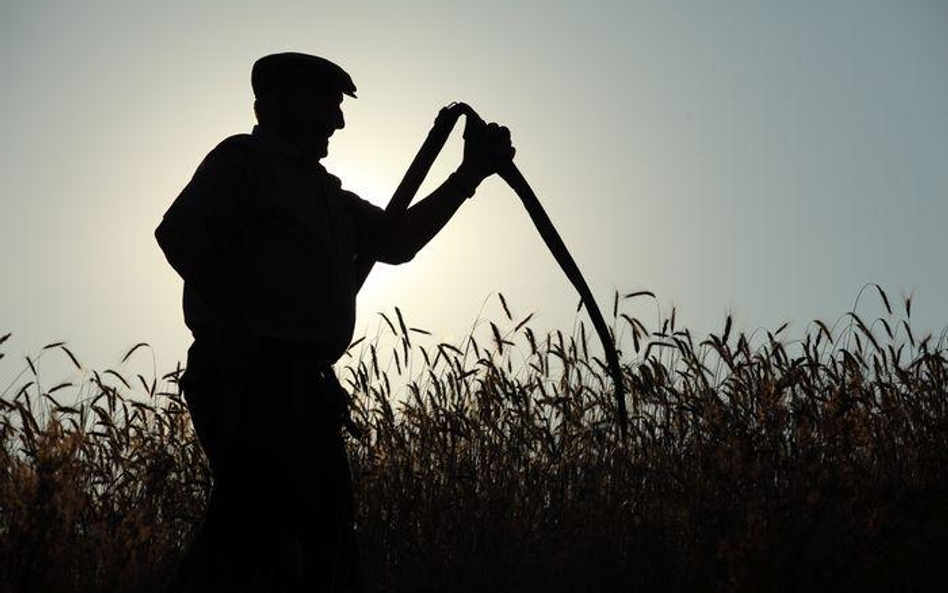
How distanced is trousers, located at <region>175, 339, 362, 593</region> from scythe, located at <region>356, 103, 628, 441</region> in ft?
2.31

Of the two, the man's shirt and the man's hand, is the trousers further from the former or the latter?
the man's hand

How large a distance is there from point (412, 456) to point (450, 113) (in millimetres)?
2283

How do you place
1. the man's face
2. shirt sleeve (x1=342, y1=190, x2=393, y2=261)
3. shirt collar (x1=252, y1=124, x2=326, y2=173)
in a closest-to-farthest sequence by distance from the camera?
shirt collar (x1=252, y1=124, x2=326, y2=173) → the man's face → shirt sleeve (x1=342, y1=190, x2=393, y2=261)

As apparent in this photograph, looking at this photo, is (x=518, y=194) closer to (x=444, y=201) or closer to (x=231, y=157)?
(x=444, y=201)

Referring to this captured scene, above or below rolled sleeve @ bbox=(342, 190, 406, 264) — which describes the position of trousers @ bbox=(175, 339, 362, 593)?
below

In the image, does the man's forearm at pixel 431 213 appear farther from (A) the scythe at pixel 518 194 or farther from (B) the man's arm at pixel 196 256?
(B) the man's arm at pixel 196 256

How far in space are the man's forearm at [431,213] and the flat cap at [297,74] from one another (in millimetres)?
604

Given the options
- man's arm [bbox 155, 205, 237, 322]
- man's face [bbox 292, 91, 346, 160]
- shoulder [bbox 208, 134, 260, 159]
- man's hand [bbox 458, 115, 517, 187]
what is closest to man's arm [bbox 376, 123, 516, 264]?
man's hand [bbox 458, 115, 517, 187]

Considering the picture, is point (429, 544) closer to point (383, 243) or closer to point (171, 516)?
point (171, 516)

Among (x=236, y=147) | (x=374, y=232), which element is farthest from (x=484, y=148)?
(x=236, y=147)

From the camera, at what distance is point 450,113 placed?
14.2 feet

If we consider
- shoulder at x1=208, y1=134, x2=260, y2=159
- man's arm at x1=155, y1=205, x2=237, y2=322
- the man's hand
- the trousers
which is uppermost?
the man's hand

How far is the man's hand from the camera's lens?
173 inches

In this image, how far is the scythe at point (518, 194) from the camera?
430 centimetres
